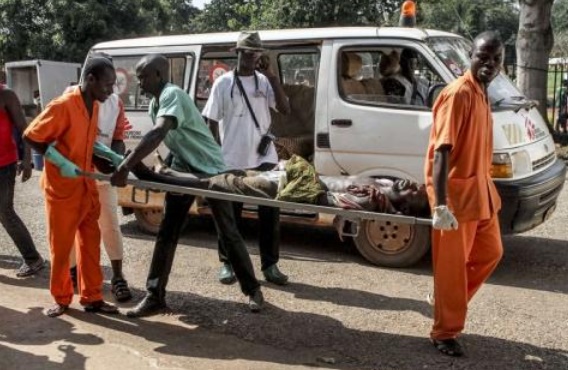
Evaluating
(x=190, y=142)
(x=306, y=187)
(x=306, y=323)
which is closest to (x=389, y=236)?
(x=306, y=187)

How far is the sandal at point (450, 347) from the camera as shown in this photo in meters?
3.90

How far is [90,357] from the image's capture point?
395 centimetres

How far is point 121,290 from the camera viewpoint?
16.5ft

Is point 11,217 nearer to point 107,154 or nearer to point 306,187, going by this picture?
point 107,154

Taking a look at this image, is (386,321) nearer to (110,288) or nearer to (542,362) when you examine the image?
(542,362)

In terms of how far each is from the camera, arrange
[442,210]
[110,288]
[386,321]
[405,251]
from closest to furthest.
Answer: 1. [442,210]
2. [386,321]
3. [110,288]
4. [405,251]

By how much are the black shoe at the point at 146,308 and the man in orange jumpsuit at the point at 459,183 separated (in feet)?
6.24

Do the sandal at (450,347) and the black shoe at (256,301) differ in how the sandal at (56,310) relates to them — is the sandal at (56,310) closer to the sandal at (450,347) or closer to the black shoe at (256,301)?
the black shoe at (256,301)

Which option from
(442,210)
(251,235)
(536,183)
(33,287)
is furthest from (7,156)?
(536,183)

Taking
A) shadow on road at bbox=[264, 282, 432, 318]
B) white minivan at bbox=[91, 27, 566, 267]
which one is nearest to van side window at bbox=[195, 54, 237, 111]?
white minivan at bbox=[91, 27, 566, 267]

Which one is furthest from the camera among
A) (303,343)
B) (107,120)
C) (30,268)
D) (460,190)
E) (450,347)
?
(30,268)

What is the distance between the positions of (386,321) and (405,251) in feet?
4.22

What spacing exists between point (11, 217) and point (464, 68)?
12.9 ft

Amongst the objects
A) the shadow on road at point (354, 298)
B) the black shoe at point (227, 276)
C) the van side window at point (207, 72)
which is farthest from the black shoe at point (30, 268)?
the van side window at point (207, 72)
